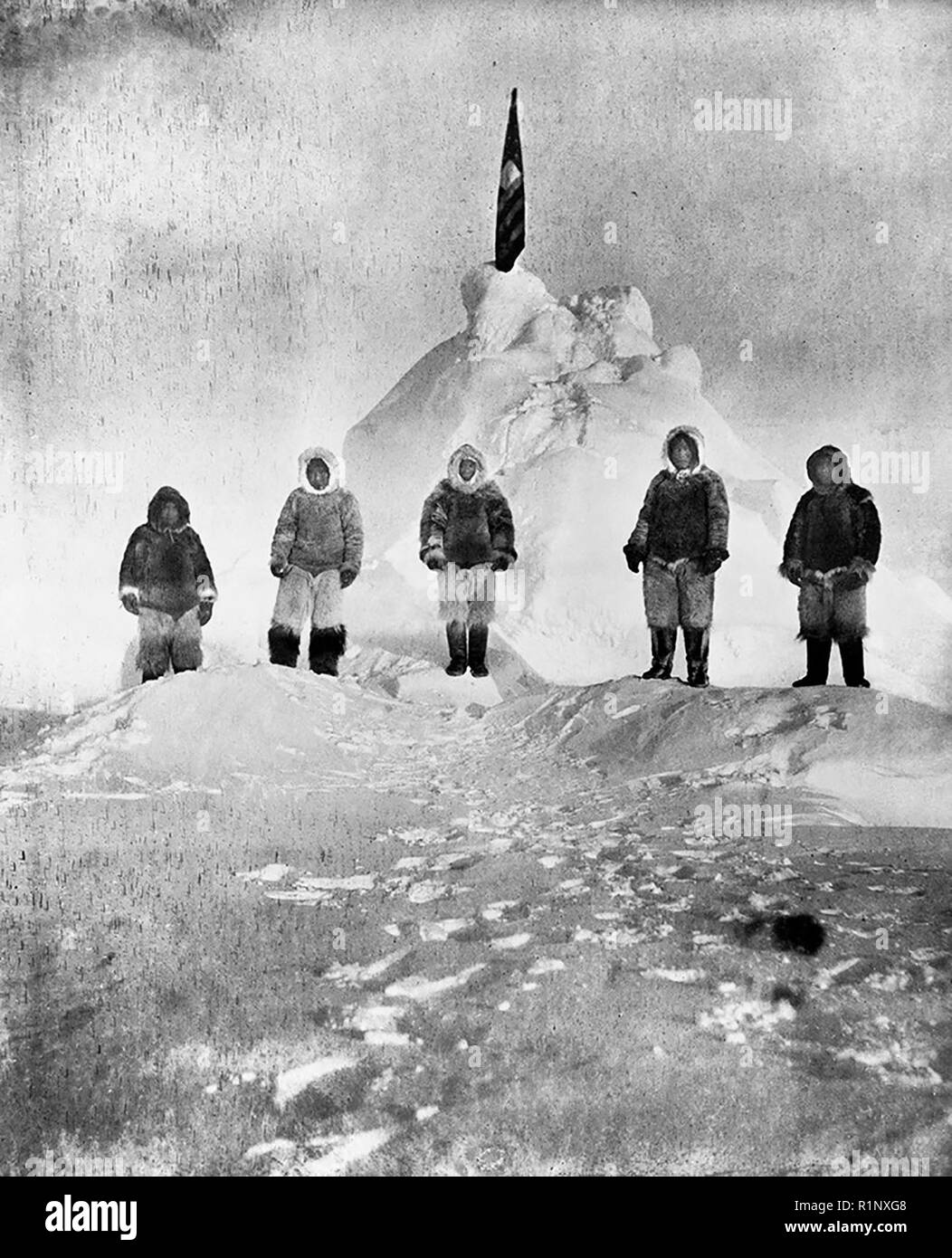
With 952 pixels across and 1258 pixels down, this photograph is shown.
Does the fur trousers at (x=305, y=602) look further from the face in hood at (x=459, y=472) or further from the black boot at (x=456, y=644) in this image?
the face in hood at (x=459, y=472)

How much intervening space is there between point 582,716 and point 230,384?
1.81 metres

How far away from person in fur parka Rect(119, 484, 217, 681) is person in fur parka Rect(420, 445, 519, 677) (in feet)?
2.72

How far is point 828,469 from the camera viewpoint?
4504 millimetres

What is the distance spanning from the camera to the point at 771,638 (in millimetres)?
4457

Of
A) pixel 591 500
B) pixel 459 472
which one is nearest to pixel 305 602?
pixel 459 472

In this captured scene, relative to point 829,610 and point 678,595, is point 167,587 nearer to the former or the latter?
point 678,595

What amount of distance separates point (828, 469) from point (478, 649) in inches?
56.3

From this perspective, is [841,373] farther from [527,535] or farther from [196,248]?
[196,248]

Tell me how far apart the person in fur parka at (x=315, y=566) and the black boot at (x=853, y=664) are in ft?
5.85

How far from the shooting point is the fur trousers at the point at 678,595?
442 cm

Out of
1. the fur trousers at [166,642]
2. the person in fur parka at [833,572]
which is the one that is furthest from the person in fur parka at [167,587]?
the person in fur parka at [833,572]

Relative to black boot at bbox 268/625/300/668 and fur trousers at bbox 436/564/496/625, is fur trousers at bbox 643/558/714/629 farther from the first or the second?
black boot at bbox 268/625/300/668

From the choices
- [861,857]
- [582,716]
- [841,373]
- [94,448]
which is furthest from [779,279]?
[94,448]
